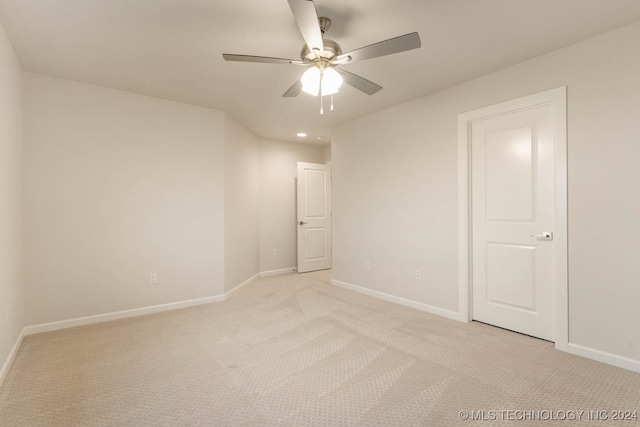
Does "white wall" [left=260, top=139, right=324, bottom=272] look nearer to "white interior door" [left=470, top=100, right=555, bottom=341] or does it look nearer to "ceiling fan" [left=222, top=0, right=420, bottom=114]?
"ceiling fan" [left=222, top=0, right=420, bottom=114]

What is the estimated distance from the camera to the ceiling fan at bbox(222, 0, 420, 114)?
1.51 meters

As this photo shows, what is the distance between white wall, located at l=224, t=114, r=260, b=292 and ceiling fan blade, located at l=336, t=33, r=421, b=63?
244cm

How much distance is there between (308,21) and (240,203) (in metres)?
Result: 3.14

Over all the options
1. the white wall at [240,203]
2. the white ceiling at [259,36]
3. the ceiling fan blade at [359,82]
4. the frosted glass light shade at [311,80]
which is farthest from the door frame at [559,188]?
the white wall at [240,203]

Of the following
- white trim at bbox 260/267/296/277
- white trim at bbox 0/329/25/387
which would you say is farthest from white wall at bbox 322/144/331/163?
white trim at bbox 0/329/25/387

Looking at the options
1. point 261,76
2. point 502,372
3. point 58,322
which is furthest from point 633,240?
point 58,322

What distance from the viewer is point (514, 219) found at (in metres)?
2.67

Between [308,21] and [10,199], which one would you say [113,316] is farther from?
[308,21]

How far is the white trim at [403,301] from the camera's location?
3079 millimetres

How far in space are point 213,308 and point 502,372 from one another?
9.25ft

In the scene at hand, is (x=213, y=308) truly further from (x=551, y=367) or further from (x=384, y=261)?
(x=551, y=367)

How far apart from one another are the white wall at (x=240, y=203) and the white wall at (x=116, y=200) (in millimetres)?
165

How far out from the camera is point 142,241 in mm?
3234

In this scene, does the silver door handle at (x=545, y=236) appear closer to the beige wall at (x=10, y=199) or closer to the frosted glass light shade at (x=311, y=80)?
the frosted glass light shade at (x=311, y=80)
